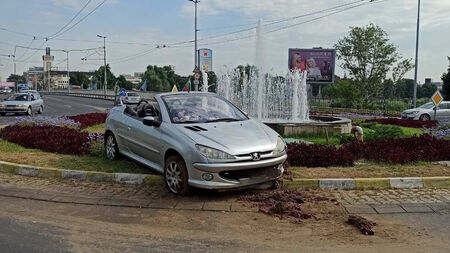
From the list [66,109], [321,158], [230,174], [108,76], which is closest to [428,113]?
[321,158]

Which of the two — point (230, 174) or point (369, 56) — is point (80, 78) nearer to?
point (369, 56)

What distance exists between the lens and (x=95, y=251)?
412 cm

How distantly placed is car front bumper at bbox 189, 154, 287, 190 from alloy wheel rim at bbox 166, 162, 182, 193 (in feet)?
0.92

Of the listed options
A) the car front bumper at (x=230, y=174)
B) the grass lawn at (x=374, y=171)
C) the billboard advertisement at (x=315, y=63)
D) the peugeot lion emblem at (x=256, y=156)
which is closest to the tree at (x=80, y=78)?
the billboard advertisement at (x=315, y=63)

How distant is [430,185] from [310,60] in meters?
34.9

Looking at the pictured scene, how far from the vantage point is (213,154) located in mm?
5648

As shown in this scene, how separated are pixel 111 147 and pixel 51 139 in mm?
2377

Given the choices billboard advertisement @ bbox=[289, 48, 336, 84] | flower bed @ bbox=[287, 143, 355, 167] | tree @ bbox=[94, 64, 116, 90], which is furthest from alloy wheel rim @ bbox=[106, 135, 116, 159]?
tree @ bbox=[94, 64, 116, 90]

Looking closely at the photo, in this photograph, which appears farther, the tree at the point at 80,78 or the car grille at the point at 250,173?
the tree at the point at 80,78

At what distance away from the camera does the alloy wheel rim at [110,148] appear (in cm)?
834

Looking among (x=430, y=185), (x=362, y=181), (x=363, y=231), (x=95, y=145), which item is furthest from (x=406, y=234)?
(x=95, y=145)

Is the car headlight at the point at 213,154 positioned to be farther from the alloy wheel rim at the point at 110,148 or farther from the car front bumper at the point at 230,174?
the alloy wheel rim at the point at 110,148

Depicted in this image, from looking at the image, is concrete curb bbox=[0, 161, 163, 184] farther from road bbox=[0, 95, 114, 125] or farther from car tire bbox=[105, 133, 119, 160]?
road bbox=[0, 95, 114, 125]

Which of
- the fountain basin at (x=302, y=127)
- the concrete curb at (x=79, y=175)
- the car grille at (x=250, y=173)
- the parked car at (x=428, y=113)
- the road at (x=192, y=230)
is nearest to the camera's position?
the road at (x=192, y=230)
